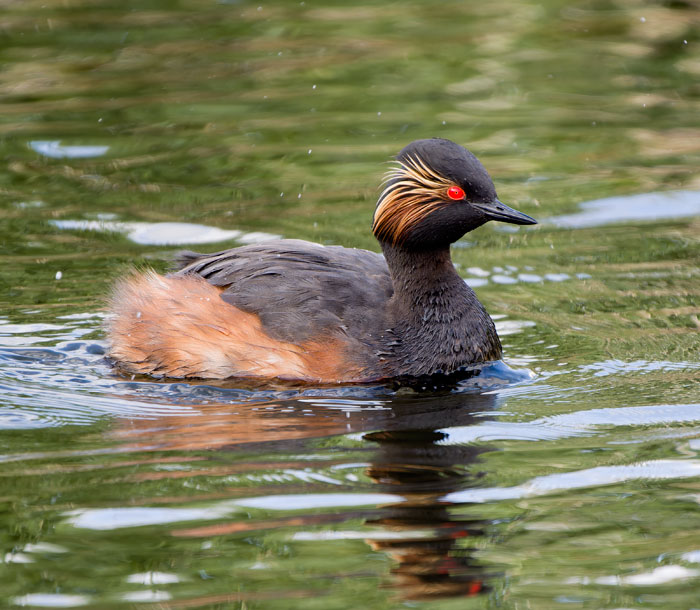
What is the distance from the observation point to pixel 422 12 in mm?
17641

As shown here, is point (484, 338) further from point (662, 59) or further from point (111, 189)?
point (662, 59)

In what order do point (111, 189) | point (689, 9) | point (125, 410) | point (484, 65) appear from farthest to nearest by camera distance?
point (689, 9)
point (484, 65)
point (111, 189)
point (125, 410)

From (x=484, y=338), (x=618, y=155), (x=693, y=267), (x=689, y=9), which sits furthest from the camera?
(x=689, y=9)

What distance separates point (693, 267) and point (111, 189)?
5698mm

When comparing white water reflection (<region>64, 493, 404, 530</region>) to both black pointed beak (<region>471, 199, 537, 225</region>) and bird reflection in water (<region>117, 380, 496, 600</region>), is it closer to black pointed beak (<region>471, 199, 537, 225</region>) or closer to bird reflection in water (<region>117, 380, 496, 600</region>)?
bird reflection in water (<region>117, 380, 496, 600</region>)

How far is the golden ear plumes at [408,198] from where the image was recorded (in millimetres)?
8156

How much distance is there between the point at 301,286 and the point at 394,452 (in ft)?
5.79

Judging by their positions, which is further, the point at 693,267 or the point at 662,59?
the point at 662,59

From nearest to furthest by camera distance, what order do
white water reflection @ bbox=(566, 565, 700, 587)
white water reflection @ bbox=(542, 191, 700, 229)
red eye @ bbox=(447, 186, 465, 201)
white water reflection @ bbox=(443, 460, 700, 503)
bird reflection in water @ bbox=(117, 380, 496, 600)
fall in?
1. white water reflection @ bbox=(566, 565, 700, 587)
2. bird reflection in water @ bbox=(117, 380, 496, 600)
3. white water reflection @ bbox=(443, 460, 700, 503)
4. red eye @ bbox=(447, 186, 465, 201)
5. white water reflection @ bbox=(542, 191, 700, 229)

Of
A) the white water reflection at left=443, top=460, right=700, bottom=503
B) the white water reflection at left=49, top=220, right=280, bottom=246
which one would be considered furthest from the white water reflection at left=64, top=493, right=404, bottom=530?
the white water reflection at left=49, top=220, right=280, bottom=246

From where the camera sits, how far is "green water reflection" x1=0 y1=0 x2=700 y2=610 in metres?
5.45

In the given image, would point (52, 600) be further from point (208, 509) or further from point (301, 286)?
point (301, 286)

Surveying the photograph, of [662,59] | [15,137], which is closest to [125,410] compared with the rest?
[15,137]

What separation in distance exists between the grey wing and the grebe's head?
0.45 metres
